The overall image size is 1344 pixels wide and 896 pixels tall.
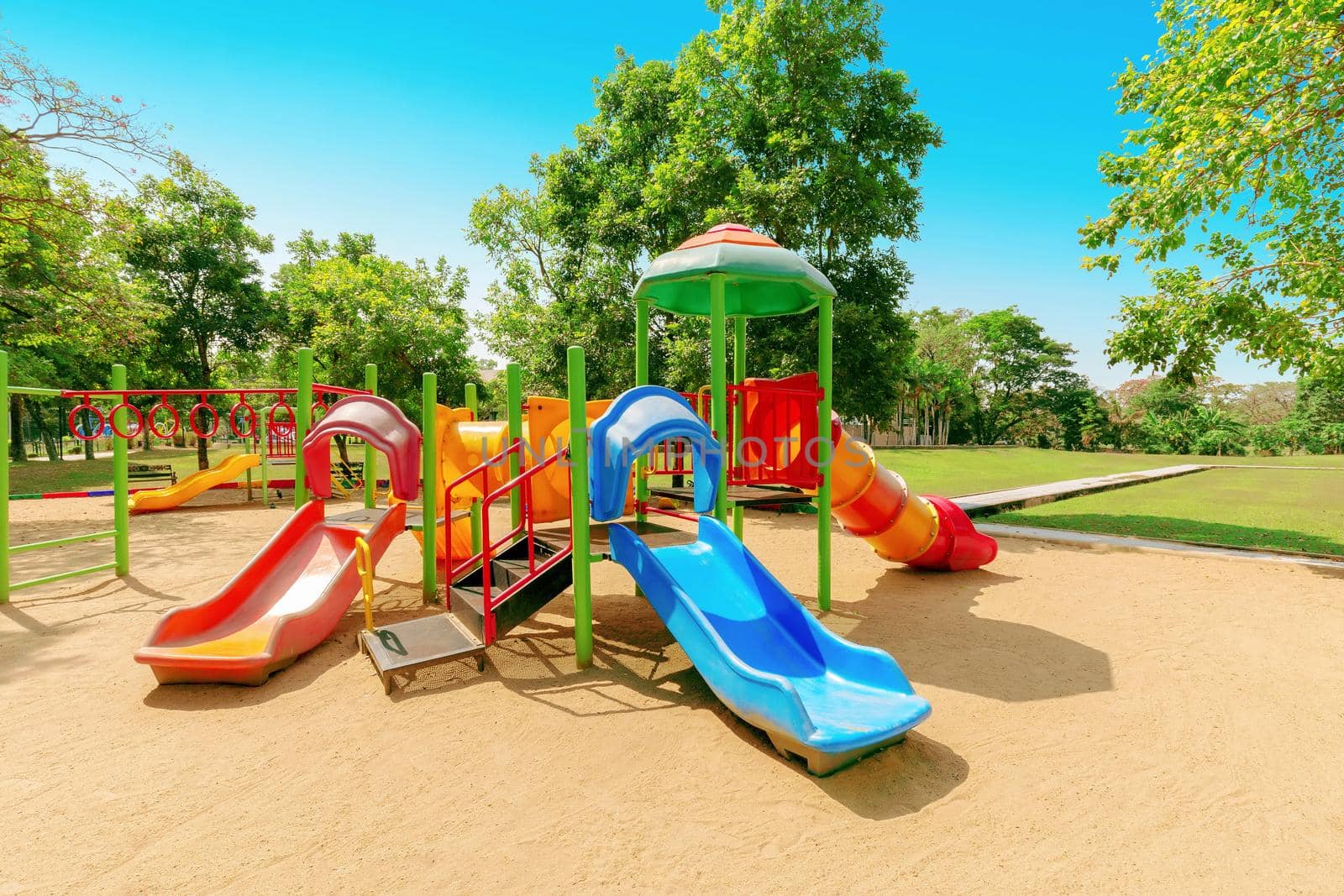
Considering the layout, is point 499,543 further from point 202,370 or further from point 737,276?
point 202,370

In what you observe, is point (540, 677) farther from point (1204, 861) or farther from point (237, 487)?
point (237, 487)

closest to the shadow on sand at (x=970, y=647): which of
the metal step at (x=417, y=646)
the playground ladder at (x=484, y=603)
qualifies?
the playground ladder at (x=484, y=603)

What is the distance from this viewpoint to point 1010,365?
52562 millimetres

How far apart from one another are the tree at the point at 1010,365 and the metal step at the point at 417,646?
2150 inches

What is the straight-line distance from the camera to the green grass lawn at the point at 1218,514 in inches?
430

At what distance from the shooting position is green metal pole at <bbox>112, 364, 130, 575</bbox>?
24.1 feet

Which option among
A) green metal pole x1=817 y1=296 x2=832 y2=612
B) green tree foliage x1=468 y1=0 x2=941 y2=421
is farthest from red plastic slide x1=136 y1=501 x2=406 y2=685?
green tree foliage x1=468 y1=0 x2=941 y2=421

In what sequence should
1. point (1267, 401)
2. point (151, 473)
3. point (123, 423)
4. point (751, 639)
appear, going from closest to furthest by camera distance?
point (751, 639), point (123, 423), point (151, 473), point (1267, 401)

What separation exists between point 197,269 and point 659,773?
23672 millimetres

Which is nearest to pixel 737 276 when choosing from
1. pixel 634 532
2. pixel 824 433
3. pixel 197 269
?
pixel 824 433

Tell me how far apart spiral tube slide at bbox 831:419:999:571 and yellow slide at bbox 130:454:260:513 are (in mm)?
15189

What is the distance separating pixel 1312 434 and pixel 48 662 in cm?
7165

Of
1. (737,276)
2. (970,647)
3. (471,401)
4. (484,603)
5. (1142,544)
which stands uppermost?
(737,276)

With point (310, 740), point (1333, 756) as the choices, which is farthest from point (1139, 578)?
point (310, 740)
